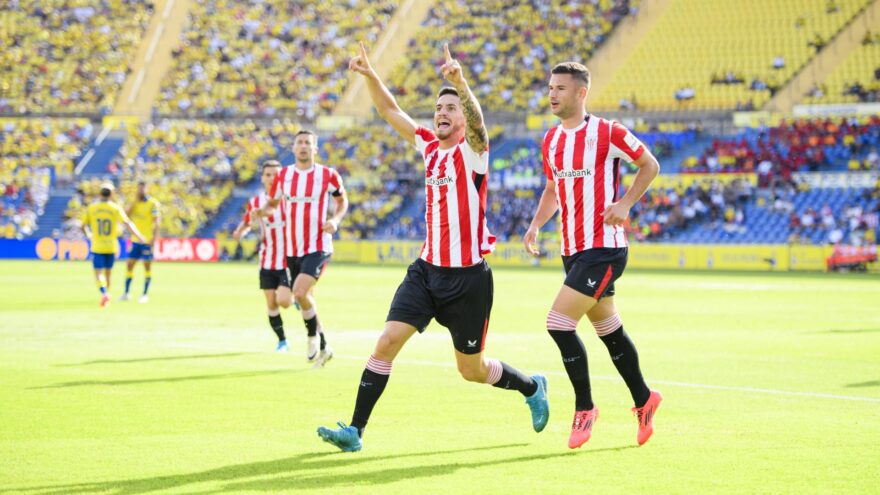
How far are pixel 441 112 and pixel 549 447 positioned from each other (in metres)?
2.41

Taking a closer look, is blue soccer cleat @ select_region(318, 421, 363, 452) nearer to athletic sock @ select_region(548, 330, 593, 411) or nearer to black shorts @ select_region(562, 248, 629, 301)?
athletic sock @ select_region(548, 330, 593, 411)

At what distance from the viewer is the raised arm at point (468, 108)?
771 centimetres

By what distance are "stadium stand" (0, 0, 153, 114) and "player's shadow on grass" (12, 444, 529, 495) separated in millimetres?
54286

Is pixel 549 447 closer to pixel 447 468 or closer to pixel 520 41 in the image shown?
pixel 447 468

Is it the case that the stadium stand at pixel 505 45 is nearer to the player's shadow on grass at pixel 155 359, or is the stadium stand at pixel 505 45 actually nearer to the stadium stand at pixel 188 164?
the stadium stand at pixel 188 164

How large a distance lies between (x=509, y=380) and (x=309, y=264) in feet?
18.9

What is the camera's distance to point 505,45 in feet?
187

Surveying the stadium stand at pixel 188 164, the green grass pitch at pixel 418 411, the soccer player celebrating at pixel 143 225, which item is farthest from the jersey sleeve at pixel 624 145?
the stadium stand at pixel 188 164

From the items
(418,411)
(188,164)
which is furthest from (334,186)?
(188,164)

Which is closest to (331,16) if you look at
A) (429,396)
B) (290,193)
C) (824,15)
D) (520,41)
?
(520,41)

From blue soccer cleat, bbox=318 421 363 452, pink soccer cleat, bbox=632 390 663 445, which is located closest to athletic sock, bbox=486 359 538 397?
pink soccer cleat, bbox=632 390 663 445

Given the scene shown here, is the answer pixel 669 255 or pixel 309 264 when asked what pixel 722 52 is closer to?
pixel 669 255

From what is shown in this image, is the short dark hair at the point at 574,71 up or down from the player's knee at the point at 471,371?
up

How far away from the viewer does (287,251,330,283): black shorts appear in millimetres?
14387
